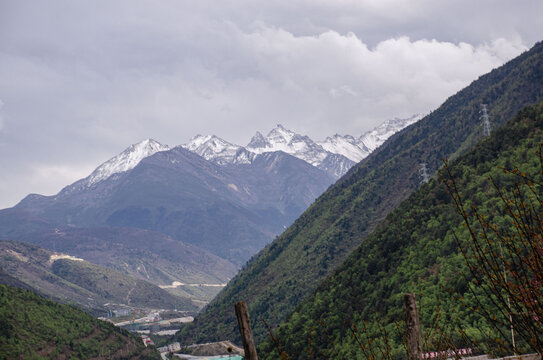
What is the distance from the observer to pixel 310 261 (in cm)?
18562

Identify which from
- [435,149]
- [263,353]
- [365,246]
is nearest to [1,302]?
[263,353]

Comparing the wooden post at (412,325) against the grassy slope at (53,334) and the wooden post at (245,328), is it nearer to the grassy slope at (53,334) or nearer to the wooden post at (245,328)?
the wooden post at (245,328)

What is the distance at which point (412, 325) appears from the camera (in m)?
13.4

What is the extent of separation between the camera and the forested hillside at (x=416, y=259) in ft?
263

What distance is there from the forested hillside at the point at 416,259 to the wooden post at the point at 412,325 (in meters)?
57.3

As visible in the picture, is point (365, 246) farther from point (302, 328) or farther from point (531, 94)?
point (531, 94)

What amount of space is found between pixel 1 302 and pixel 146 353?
44483mm

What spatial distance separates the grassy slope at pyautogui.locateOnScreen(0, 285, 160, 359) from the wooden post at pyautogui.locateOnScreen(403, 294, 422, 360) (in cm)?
13773

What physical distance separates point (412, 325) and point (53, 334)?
509 ft

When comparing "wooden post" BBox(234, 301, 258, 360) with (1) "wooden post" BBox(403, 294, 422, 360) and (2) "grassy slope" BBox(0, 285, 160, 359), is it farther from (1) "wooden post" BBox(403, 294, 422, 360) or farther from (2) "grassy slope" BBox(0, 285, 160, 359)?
(2) "grassy slope" BBox(0, 285, 160, 359)

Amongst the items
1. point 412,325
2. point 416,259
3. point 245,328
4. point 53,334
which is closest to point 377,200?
point 416,259

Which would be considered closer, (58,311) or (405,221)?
(405,221)

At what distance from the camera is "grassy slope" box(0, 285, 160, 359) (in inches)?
5423

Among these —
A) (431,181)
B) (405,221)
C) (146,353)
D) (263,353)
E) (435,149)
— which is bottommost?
(146,353)
